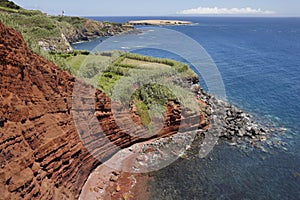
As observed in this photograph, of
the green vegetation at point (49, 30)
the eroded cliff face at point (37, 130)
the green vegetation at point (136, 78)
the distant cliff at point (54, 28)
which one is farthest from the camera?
the distant cliff at point (54, 28)

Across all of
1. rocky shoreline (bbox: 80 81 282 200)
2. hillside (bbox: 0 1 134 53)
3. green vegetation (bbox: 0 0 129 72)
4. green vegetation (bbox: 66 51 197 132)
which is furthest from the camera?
hillside (bbox: 0 1 134 53)

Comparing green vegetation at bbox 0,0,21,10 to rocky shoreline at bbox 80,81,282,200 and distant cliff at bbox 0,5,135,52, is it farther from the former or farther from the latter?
rocky shoreline at bbox 80,81,282,200

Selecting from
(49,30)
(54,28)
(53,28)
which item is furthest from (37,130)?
(53,28)

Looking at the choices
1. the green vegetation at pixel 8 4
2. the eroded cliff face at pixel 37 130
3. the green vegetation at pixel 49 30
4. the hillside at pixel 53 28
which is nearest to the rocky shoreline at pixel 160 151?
the eroded cliff face at pixel 37 130

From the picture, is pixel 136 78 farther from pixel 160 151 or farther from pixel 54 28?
pixel 54 28

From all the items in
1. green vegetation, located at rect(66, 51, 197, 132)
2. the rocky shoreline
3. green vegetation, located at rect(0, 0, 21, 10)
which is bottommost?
the rocky shoreline

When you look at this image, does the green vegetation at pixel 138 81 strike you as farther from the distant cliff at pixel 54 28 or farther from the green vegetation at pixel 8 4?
the green vegetation at pixel 8 4

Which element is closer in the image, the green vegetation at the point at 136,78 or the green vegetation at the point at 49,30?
the green vegetation at the point at 49,30

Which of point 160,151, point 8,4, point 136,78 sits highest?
point 8,4

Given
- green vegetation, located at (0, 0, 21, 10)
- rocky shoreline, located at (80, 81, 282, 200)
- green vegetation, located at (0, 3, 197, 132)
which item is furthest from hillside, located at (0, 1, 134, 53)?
rocky shoreline, located at (80, 81, 282, 200)
